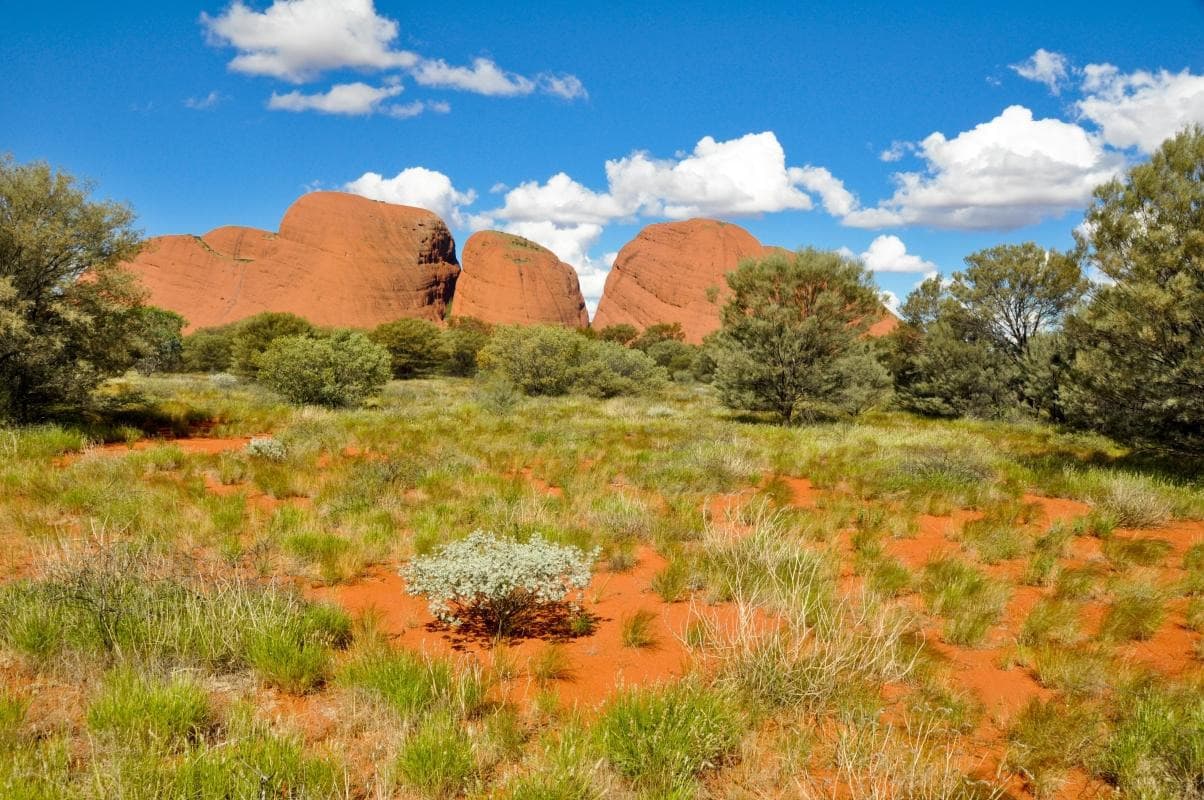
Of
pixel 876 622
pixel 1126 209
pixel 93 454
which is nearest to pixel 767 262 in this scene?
pixel 1126 209

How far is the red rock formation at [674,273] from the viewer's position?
109m

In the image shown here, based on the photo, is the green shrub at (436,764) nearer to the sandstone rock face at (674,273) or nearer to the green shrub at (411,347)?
the green shrub at (411,347)

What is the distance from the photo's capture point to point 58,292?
1095 cm

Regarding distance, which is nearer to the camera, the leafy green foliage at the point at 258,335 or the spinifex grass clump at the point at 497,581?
the spinifex grass clump at the point at 497,581

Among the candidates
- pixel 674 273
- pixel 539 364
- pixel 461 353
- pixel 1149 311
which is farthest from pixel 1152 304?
pixel 674 273

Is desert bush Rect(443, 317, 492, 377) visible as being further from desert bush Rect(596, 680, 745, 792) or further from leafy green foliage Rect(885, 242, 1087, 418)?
desert bush Rect(596, 680, 745, 792)

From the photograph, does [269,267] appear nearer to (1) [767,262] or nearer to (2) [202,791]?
(1) [767,262]

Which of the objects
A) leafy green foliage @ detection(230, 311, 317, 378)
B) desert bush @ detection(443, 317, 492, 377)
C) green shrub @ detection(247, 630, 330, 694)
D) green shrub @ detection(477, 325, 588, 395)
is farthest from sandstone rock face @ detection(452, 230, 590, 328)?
green shrub @ detection(247, 630, 330, 694)

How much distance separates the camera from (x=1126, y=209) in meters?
10.5

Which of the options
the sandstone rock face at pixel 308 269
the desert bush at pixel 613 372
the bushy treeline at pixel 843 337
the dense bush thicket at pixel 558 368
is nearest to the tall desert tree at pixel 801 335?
the bushy treeline at pixel 843 337

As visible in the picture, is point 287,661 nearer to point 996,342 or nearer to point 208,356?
point 996,342

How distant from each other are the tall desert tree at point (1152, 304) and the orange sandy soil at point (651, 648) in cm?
529

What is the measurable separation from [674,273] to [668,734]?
375ft

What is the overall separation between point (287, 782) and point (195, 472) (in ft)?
26.4
